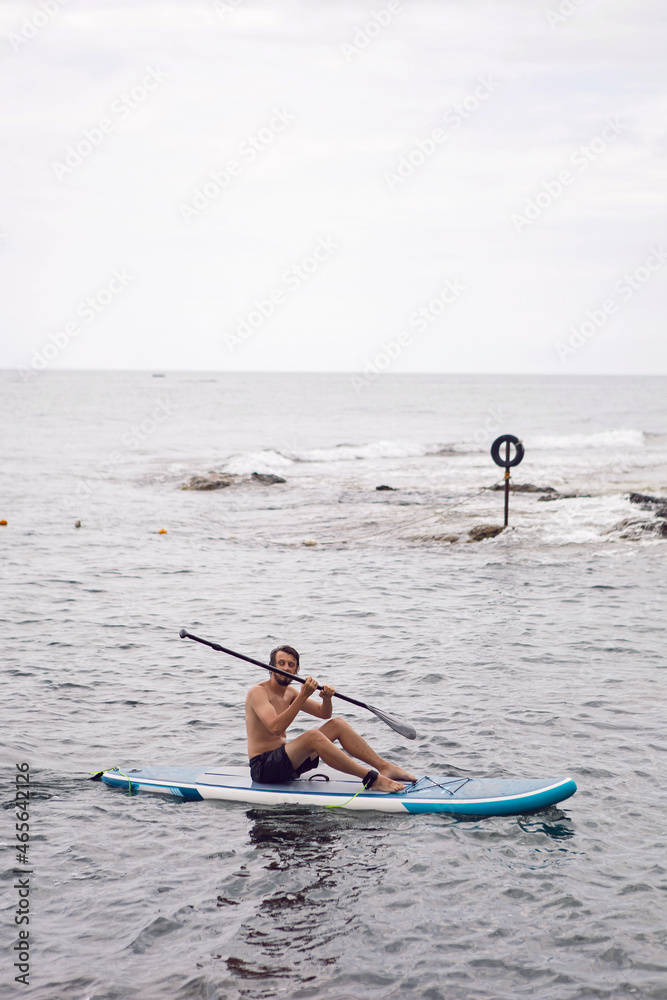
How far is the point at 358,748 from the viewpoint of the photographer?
23.7ft

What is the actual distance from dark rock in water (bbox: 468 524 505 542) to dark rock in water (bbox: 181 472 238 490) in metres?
10.1

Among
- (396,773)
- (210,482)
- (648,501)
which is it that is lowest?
(396,773)

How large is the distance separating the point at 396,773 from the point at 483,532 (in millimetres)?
11275

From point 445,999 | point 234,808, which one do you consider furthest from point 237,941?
point 234,808

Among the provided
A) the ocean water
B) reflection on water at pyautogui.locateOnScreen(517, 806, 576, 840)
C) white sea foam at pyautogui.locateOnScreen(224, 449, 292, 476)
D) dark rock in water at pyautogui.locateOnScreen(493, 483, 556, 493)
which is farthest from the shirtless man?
white sea foam at pyautogui.locateOnScreen(224, 449, 292, 476)

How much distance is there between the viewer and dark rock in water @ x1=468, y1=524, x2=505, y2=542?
17.8 m

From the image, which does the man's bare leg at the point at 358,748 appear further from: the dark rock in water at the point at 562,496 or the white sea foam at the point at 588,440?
the white sea foam at the point at 588,440

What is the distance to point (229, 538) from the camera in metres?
18.6

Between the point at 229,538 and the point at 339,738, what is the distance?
11650mm

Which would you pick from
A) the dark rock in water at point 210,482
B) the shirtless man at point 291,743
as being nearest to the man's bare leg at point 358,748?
the shirtless man at point 291,743

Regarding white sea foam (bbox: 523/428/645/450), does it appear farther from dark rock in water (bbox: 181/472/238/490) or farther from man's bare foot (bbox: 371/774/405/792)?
man's bare foot (bbox: 371/774/405/792)

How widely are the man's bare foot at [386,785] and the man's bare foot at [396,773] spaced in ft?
0.51

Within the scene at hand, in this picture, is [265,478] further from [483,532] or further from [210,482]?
[483,532]

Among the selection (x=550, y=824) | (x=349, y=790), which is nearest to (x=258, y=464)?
(x=349, y=790)
